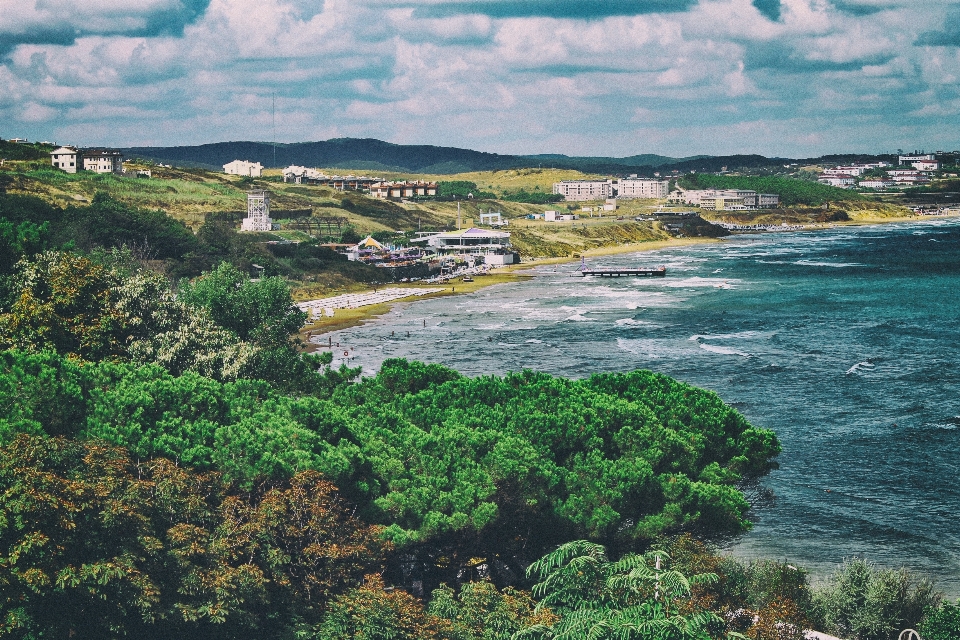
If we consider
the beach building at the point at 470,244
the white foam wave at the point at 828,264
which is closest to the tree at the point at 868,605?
the white foam wave at the point at 828,264

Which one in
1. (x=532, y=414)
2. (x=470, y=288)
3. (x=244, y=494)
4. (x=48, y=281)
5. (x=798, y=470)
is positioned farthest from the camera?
(x=470, y=288)

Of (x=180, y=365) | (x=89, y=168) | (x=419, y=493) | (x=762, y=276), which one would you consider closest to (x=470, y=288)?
(x=762, y=276)

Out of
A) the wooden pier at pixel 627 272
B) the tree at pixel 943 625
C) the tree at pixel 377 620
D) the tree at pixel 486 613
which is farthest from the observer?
the wooden pier at pixel 627 272

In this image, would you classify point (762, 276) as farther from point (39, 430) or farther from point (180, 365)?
Answer: point (39, 430)

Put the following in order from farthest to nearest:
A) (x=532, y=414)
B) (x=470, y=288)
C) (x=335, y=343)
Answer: (x=470, y=288) → (x=335, y=343) → (x=532, y=414)

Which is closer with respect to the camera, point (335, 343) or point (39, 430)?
point (39, 430)

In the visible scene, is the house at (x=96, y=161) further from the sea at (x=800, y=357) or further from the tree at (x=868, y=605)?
the tree at (x=868, y=605)

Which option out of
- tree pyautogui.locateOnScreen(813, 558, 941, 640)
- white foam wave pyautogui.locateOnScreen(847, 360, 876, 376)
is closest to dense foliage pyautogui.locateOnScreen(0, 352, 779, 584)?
tree pyautogui.locateOnScreen(813, 558, 941, 640)
